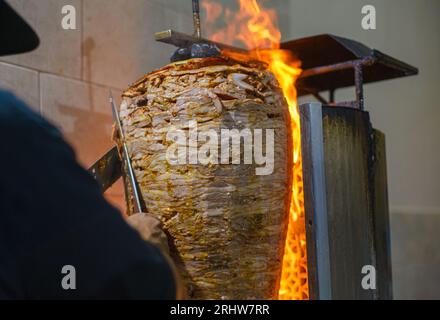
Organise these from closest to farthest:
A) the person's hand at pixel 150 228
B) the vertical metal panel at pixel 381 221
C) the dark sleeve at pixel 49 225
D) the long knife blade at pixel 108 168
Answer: the dark sleeve at pixel 49 225, the person's hand at pixel 150 228, the long knife blade at pixel 108 168, the vertical metal panel at pixel 381 221

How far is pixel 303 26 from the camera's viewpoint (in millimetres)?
5684

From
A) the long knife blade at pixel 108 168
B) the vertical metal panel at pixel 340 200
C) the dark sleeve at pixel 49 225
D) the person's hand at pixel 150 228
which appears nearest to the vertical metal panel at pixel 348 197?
the vertical metal panel at pixel 340 200

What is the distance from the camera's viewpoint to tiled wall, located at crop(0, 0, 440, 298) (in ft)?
10.6

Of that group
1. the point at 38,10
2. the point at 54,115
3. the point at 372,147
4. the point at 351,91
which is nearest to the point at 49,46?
the point at 38,10

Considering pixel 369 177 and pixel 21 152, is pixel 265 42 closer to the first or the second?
pixel 369 177

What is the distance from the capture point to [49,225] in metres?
0.99

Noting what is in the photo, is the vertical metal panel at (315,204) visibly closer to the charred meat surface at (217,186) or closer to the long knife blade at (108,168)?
the charred meat surface at (217,186)

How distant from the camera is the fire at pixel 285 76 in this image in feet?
Result: 8.53

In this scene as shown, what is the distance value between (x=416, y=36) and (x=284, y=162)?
5.07 metres

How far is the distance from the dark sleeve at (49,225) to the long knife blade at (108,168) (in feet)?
5.03
